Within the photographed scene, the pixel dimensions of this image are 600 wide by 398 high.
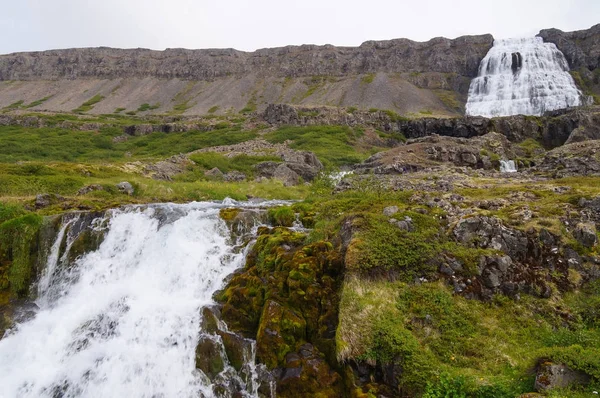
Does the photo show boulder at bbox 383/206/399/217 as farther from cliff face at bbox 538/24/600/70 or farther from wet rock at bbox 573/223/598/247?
cliff face at bbox 538/24/600/70

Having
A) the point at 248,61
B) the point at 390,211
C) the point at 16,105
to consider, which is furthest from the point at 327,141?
the point at 16,105

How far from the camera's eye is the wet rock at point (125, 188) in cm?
2835

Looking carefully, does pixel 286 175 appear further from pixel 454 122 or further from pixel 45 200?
pixel 454 122

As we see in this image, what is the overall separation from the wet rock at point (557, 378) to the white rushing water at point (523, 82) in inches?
3537

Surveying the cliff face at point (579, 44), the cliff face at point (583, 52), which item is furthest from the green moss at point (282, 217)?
the cliff face at point (579, 44)

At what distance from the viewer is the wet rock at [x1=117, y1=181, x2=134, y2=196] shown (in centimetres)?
2835

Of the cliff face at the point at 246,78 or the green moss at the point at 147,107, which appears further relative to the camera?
the green moss at the point at 147,107

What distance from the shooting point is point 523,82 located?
89938 mm

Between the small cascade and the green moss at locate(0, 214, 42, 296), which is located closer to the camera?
the green moss at locate(0, 214, 42, 296)

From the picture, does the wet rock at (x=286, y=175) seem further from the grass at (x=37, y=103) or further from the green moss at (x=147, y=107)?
the grass at (x=37, y=103)

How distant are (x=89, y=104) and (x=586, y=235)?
135148mm

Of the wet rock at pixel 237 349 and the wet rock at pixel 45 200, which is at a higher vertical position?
the wet rock at pixel 45 200

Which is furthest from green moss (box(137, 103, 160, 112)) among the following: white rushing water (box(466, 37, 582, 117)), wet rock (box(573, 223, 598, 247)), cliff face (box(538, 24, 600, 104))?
wet rock (box(573, 223, 598, 247))

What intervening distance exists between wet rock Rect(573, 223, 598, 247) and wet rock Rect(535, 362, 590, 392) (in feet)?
17.1
